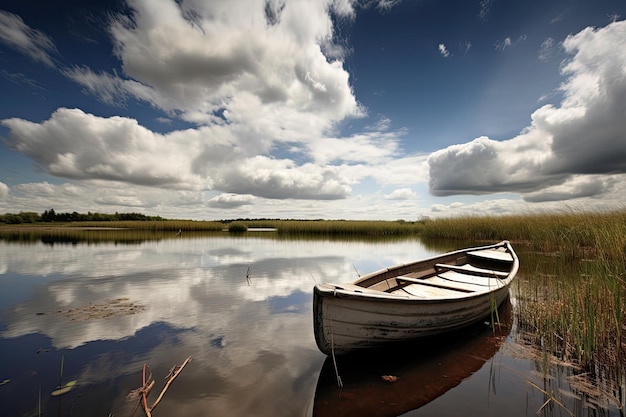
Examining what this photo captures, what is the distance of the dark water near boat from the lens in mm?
3068

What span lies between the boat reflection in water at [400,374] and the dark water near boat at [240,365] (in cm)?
2

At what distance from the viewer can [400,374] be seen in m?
3.67

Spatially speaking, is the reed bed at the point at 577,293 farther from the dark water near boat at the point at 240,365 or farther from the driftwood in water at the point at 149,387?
the driftwood in water at the point at 149,387

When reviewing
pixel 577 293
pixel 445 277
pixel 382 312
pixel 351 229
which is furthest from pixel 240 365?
pixel 351 229

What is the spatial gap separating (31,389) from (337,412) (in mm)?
3542

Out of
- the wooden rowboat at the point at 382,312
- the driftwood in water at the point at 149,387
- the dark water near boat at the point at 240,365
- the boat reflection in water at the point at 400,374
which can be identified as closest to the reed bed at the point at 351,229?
the dark water near boat at the point at 240,365

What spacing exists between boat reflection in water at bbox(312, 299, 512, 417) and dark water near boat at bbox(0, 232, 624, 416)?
0.02 meters

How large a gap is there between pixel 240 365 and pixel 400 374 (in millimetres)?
2148

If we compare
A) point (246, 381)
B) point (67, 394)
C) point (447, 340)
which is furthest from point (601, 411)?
point (67, 394)

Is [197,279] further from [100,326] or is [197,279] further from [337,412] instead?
[337,412]

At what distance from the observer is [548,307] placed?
4844 mm

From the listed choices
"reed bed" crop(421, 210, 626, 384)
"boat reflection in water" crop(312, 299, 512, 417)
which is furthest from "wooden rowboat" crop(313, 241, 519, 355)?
"reed bed" crop(421, 210, 626, 384)

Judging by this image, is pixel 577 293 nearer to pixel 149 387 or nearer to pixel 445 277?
pixel 445 277

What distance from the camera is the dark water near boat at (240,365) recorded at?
10.1 ft
